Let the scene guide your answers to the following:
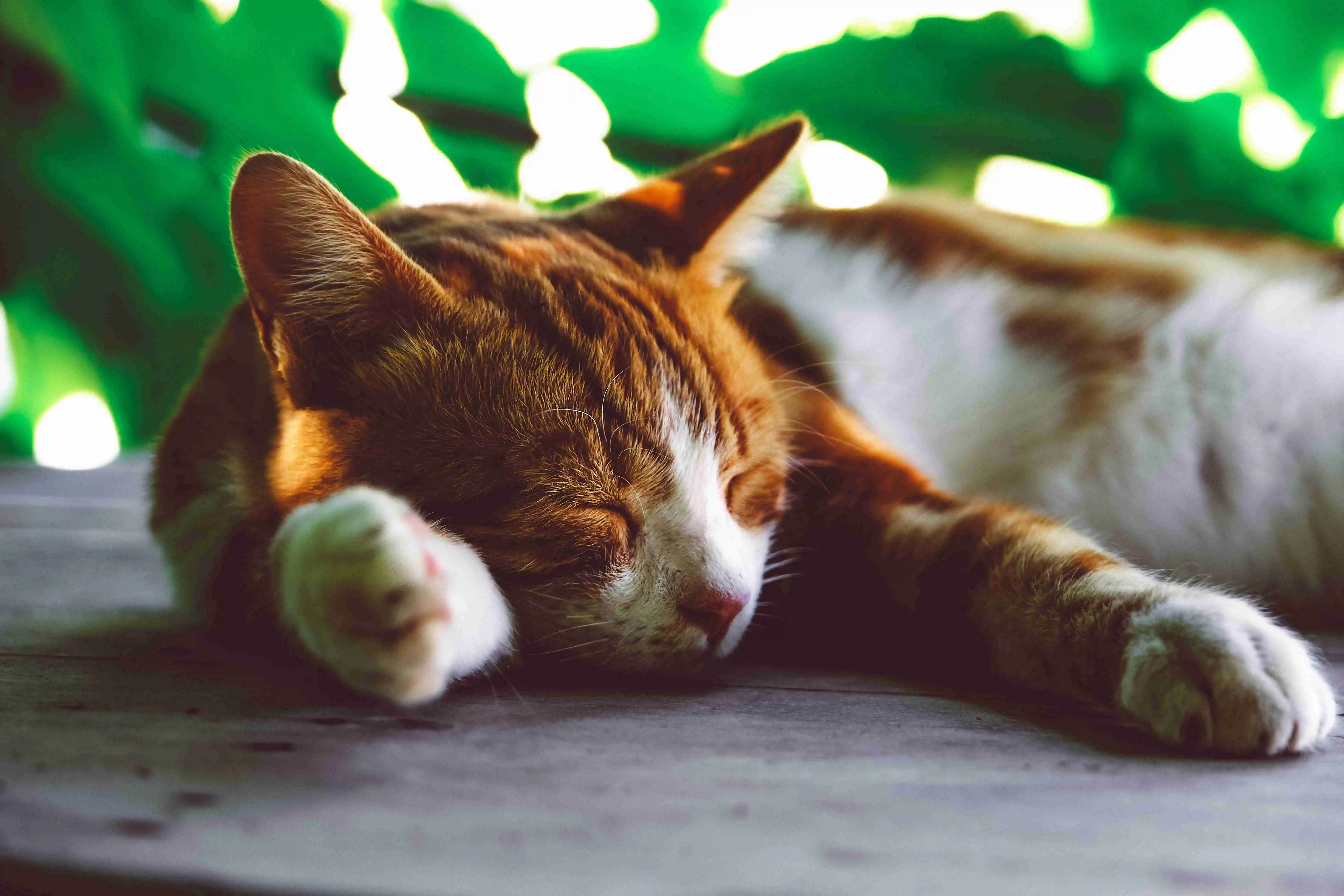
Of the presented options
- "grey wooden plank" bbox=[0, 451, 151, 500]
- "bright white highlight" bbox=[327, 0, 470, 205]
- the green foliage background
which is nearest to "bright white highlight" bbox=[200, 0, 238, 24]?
the green foliage background

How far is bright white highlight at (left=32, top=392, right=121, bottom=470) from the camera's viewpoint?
7.51 feet

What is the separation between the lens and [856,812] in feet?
2.21

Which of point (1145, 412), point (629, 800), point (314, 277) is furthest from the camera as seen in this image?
point (1145, 412)

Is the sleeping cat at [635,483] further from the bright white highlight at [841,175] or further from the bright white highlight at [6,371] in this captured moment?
the bright white highlight at [6,371]

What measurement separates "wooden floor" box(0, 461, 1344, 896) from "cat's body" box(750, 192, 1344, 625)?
0.66 metres

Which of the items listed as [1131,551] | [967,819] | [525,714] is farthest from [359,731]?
[1131,551]

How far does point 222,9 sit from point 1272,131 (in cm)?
226

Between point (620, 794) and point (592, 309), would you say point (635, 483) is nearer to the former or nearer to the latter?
point (592, 309)

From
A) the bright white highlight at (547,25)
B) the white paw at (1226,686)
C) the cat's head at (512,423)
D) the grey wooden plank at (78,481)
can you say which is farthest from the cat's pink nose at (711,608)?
the bright white highlight at (547,25)

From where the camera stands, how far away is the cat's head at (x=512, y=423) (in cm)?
93

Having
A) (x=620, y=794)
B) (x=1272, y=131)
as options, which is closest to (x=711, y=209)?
(x=620, y=794)

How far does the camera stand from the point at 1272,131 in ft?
6.82

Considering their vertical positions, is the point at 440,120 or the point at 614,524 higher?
the point at 440,120

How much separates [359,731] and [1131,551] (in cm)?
117
